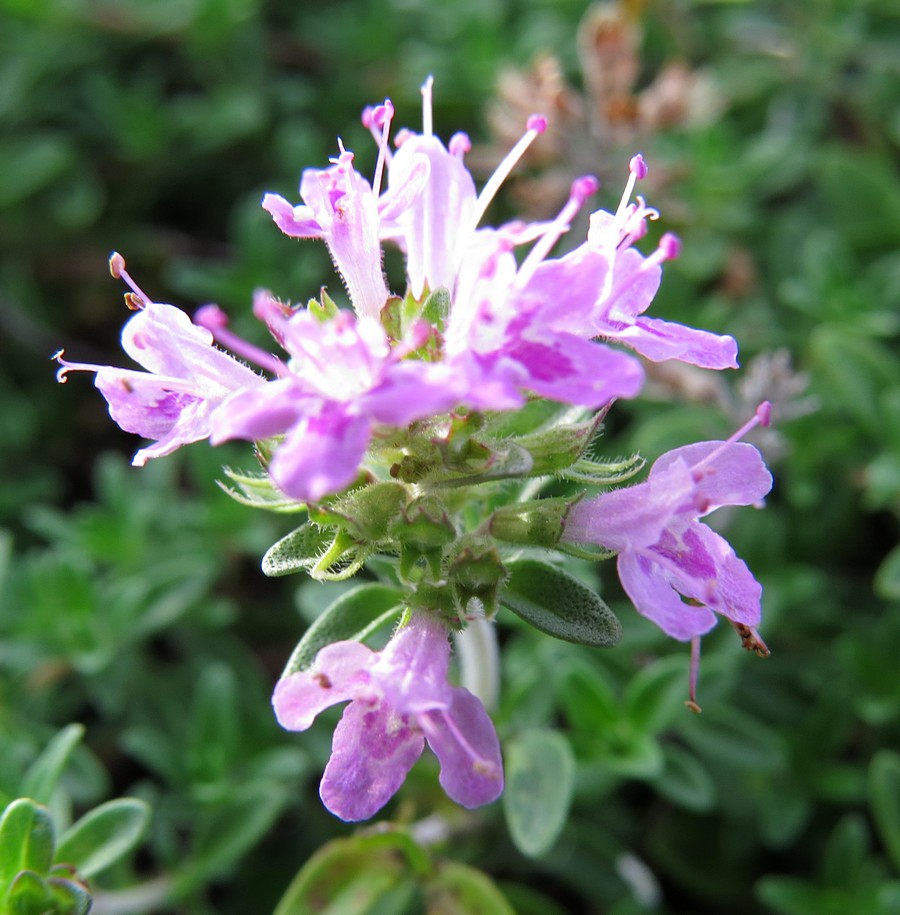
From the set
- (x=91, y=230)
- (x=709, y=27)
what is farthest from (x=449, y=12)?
(x=91, y=230)

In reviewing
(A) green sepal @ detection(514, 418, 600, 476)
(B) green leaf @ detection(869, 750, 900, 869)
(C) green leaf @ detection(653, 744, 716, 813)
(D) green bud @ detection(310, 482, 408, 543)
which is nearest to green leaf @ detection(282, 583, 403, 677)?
(D) green bud @ detection(310, 482, 408, 543)

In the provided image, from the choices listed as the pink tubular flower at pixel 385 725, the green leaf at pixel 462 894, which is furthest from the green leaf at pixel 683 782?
the pink tubular flower at pixel 385 725

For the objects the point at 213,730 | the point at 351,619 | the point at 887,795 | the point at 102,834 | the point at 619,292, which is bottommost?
the point at 887,795

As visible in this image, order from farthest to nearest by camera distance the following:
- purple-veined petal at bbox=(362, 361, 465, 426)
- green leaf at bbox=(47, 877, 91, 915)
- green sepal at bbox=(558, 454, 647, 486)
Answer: green leaf at bbox=(47, 877, 91, 915) → green sepal at bbox=(558, 454, 647, 486) → purple-veined petal at bbox=(362, 361, 465, 426)

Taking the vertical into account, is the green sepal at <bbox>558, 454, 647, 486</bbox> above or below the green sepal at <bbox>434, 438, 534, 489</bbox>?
below

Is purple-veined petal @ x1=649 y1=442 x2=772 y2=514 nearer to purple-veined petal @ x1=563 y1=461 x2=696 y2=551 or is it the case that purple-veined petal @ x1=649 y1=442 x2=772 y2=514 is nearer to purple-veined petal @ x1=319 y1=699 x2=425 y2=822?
purple-veined petal @ x1=563 y1=461 x2=696 y2=551

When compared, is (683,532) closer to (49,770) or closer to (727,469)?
(727,469)

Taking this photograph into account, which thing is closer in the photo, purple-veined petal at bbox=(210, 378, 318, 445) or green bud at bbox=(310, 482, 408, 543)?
purple-veined petal at bbox=(210, 378, 318, 445)

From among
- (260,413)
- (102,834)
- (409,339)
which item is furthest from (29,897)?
(409,339)
